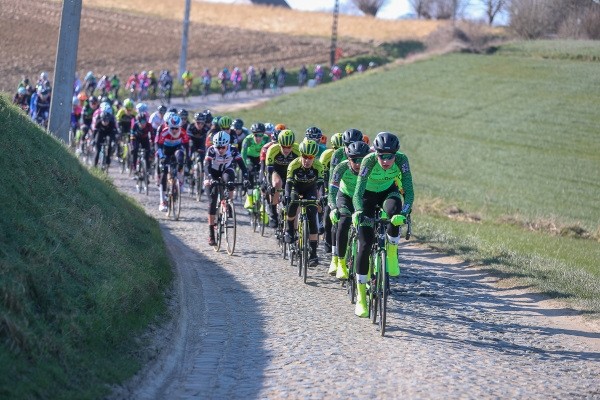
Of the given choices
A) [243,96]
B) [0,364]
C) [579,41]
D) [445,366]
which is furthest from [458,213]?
[579,41]

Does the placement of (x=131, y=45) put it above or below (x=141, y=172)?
above

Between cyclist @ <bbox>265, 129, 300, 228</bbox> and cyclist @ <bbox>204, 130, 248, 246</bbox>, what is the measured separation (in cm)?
54

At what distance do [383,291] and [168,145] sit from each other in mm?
10951

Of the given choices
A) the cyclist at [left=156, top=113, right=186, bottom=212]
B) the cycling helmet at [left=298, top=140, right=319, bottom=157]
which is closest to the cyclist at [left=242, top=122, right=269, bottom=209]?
the cyclist at [left=156, top=113, right=186, bottom=212]

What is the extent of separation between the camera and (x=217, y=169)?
17.2 metres

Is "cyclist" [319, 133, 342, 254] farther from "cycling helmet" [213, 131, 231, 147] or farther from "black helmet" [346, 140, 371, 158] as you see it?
"black helmet" [346, 140, 371, 158]

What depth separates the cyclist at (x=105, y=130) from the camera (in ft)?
82.9

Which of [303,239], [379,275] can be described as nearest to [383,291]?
[379,275]

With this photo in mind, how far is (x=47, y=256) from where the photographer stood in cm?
908

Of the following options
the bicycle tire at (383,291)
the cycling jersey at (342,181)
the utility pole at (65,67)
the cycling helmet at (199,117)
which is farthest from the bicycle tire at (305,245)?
the cycling helmet at (199,117)

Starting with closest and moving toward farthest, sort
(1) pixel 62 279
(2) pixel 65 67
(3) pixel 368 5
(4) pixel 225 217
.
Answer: (1) pixel 62 279 → (4) pixel 225 217 → (2) pixel 65 67 → (3) pixel 368 5

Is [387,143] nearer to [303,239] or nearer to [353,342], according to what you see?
[353,342]

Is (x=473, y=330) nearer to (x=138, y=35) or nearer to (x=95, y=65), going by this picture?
(x=95, y=65)

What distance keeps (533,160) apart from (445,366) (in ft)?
110
